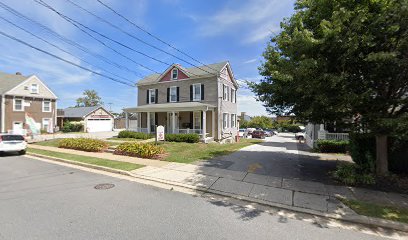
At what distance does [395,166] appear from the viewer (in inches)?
325

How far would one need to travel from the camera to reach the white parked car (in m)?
12.7

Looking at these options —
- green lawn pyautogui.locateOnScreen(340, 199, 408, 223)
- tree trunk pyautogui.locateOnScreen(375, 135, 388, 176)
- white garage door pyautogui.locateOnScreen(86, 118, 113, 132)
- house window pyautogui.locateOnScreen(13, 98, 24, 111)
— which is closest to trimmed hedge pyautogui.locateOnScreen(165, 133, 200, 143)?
tree trunk pyautogui.locateOnScreen(375, 135, 388, 176)

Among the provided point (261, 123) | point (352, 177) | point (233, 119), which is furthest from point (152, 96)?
point (261, 123)

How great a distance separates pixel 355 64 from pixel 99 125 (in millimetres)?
43467

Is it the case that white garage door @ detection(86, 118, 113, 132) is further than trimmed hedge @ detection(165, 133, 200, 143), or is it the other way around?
white garage door @ detection(86, 118, 113, 132)

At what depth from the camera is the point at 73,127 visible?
37.1 meters

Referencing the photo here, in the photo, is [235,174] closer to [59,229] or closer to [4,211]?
[59,229]

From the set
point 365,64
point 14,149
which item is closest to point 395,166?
point 365,64

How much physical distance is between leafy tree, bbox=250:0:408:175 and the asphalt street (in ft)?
12.2

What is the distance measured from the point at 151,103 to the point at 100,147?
1100 centimetres

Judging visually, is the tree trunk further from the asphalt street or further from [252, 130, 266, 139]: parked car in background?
[252, 130, 266, 139]: parked car in background

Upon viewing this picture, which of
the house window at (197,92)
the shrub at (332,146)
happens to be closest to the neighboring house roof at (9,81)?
the house window at (197,92)

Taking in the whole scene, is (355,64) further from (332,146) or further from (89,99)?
→ (89,99)

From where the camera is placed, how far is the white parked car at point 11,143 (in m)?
12.7
